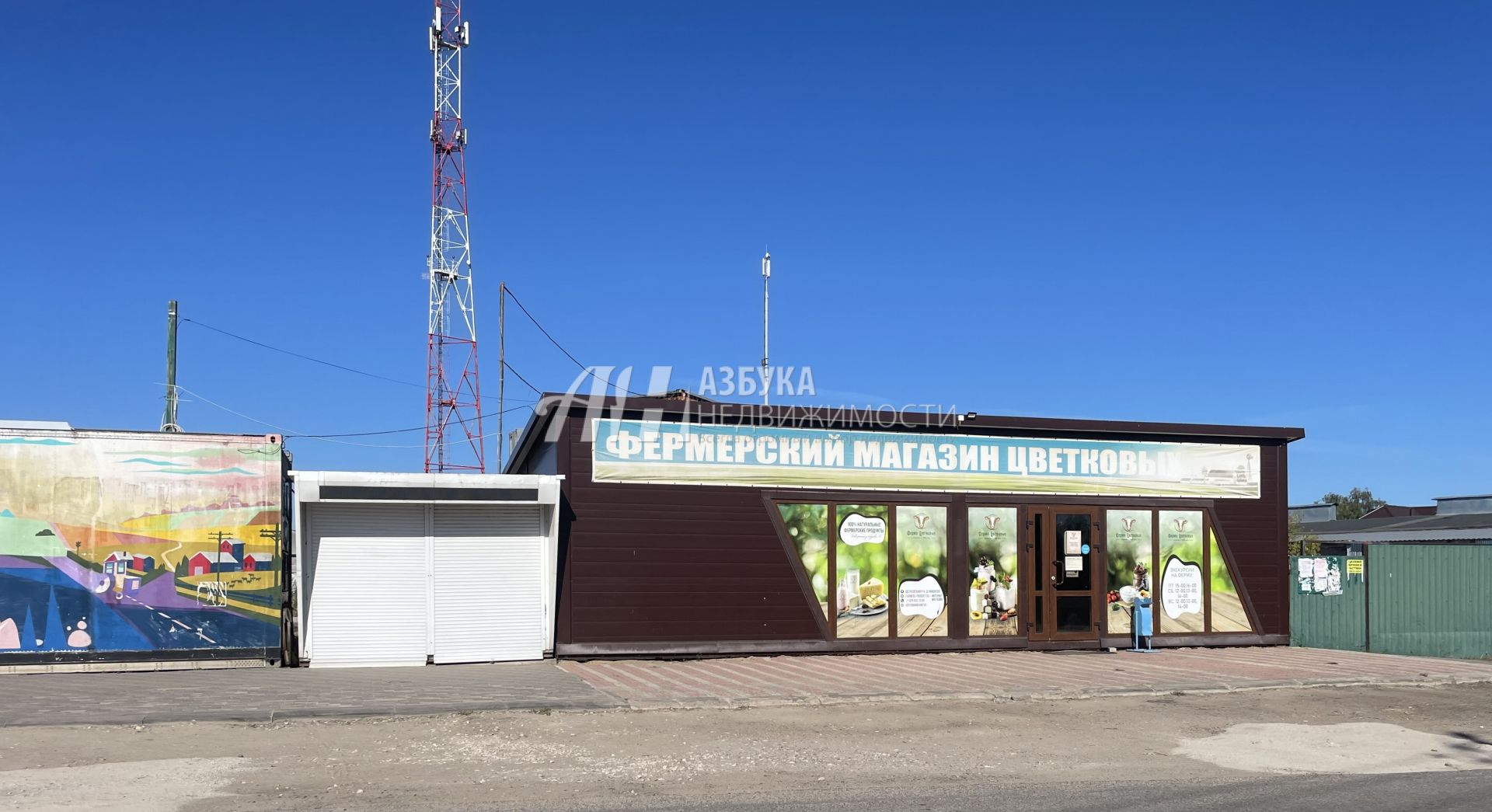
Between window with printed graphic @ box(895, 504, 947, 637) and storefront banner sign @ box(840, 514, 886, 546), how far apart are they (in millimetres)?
299

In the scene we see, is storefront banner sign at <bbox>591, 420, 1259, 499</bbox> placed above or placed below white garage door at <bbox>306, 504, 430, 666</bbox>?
above

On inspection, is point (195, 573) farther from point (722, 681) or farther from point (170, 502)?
point (722, 681)

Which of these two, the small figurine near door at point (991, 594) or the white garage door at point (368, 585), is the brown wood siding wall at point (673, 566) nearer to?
the white garage door at point (368, 585)

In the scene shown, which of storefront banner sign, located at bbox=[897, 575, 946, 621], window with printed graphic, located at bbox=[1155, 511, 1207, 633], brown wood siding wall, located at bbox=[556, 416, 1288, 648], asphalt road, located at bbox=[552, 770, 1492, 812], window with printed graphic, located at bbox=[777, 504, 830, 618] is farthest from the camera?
window with printed graphic, located at bbox=[1155, 511, 1207, 633]

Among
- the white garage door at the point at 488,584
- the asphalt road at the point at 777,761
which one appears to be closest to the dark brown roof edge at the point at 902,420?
the white garage door at the point at 488,584

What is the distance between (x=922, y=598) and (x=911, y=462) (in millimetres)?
2090

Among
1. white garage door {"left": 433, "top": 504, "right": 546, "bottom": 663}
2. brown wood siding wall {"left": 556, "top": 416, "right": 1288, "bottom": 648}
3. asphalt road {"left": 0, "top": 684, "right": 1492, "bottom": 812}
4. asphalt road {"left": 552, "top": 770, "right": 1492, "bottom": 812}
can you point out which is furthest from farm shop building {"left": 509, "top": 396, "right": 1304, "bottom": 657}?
asphalt road {"left": 552, "top": 770, "right": 1492, "bottom": 812}

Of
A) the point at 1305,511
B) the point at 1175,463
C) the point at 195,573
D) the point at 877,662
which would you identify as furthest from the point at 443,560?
the point at 1305,511

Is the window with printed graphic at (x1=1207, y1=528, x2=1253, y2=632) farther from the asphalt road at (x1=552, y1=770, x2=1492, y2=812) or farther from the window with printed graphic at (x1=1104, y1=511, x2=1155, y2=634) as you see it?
the asphalt road at (x1=552, y1=770, x2=1492, y2=812)

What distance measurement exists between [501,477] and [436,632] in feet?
7.44

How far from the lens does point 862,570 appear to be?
61.5ft

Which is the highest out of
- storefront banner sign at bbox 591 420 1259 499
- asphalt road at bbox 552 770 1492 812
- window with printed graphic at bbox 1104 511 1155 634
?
storefront banner sign at bbox 591 420 1259 499

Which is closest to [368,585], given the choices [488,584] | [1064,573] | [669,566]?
[488,584]

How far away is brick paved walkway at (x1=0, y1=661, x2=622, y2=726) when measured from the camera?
11.7 m
